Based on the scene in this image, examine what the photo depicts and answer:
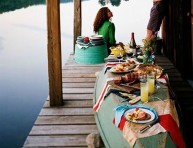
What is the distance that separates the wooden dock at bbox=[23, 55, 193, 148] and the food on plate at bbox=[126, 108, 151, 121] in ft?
2.17

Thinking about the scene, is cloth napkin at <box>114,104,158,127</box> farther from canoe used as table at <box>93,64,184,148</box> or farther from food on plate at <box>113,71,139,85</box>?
food on plate at <box>113,71,139,85</box>

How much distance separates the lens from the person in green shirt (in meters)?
6.80

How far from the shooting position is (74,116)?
4.39m

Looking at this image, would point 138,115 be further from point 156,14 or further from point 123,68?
point 156,14

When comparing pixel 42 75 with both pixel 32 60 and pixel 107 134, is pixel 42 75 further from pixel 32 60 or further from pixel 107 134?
pixel 107 134

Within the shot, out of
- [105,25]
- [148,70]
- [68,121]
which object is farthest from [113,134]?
[105,25]

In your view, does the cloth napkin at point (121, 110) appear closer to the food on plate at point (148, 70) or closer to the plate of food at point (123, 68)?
the food on plate at point (148, 70)

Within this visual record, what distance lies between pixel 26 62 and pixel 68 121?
372 inches

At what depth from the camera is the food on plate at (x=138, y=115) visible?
2686mm

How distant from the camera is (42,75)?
11.3m

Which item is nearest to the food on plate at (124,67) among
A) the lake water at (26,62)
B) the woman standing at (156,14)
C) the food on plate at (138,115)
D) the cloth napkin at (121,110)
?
the cloth napkin at (121,110)

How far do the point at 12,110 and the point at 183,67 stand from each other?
4409mm

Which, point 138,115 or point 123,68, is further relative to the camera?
point 123,68

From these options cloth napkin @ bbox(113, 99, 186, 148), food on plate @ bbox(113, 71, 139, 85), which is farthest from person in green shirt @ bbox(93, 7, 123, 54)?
Answer: cloth napkin @ bbox(113, 99, 186, 148)
